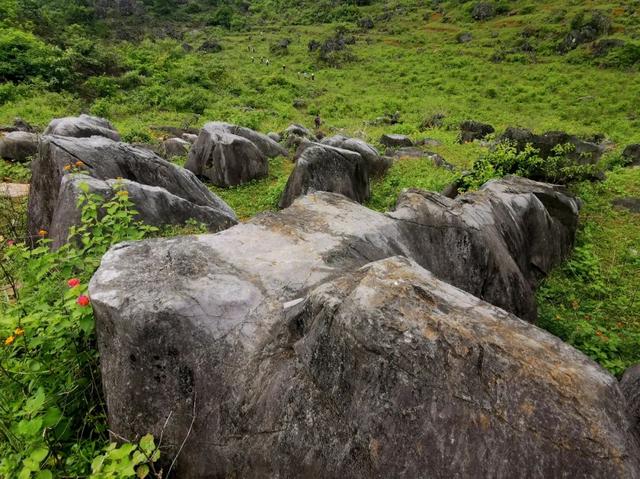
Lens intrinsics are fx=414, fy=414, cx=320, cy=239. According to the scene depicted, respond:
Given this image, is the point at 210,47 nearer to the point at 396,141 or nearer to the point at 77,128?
the point at 396,141

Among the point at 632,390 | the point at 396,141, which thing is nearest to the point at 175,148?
the point at 396,141

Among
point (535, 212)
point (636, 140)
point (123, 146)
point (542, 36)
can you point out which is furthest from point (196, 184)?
point (542, 36)

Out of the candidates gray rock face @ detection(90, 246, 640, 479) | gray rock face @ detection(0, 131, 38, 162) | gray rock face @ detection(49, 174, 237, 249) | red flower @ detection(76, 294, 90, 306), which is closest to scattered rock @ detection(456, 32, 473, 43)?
gray rock face @ detection(0, 131, 38, 162)

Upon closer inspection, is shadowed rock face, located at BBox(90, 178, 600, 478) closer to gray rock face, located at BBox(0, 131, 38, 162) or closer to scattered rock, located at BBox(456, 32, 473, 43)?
gray rock face, located at BBox(0, 131, 38, 162)

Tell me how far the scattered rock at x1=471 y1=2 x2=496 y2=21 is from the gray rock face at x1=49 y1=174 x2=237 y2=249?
182 feet

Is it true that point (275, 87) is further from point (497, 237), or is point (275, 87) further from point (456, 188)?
point (497, 237)

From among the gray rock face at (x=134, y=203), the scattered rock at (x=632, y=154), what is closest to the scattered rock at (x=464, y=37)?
the scattered rock at (x=632, y=154)

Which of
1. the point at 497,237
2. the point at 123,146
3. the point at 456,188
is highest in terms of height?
the point at 123,146

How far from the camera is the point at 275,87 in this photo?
35969mm

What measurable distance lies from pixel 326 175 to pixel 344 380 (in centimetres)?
1058

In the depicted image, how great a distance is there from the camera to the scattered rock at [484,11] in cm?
5150

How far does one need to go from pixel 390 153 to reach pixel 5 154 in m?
15.6

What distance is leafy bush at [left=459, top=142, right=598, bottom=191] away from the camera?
42.7 ft

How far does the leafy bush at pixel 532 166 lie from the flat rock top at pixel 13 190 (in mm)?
12814
